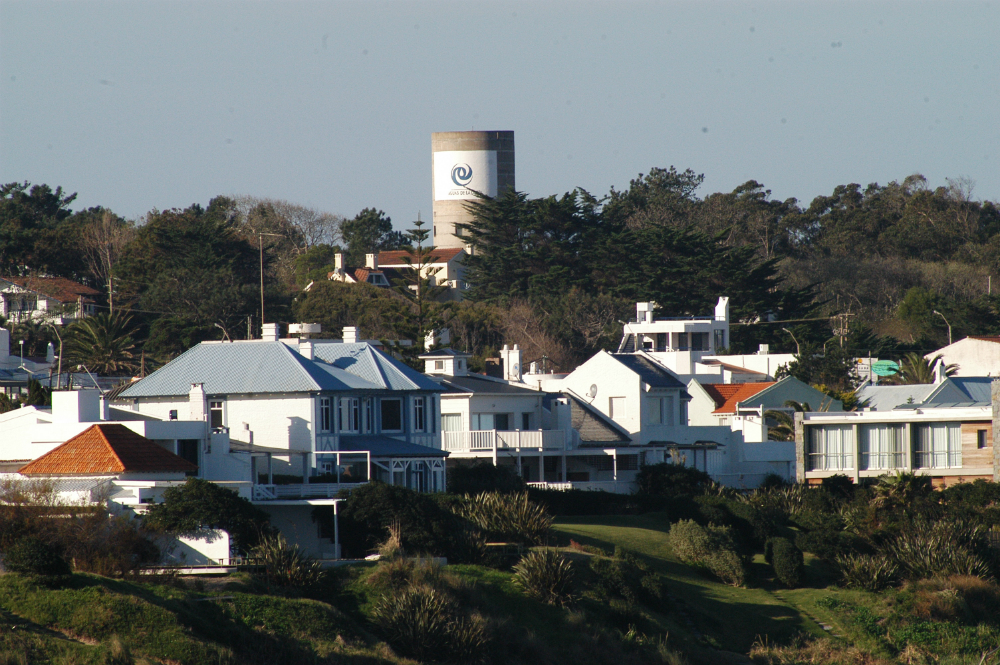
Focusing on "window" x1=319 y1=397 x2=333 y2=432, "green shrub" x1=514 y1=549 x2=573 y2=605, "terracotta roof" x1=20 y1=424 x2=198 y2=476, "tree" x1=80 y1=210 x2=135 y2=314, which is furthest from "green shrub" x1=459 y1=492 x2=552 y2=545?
"tree" x1=80 y1=210 x2=135 y2=314

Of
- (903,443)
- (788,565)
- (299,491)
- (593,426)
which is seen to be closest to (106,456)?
(299,491)

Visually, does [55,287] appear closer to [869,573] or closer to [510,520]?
[510,520]

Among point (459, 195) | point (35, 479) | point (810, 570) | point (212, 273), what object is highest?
point (459, 195)

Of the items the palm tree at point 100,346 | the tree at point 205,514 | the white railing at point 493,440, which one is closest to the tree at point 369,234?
the palm tree at point 100,346

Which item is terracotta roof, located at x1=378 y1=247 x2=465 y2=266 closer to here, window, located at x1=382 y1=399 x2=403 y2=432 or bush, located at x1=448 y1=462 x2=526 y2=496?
window, located at x1=382 y1=399 x2=403 y2=432

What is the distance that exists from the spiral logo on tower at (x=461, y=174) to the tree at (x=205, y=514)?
300 feet

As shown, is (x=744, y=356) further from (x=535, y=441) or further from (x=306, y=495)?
(x=306, y=495)

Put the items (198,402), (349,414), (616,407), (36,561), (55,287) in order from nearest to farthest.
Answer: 1. (36,561)
2. (198,402)
3. (349,414)
4. (616,407)
5. (55,287)

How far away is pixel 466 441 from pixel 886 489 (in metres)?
15.0

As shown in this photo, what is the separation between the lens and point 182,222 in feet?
331

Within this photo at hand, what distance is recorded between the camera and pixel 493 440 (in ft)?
177

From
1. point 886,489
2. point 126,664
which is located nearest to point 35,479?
point 126,664

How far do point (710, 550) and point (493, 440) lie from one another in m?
14.9

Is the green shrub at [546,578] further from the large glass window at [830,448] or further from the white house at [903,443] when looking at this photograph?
the large glass window at [830,448]
